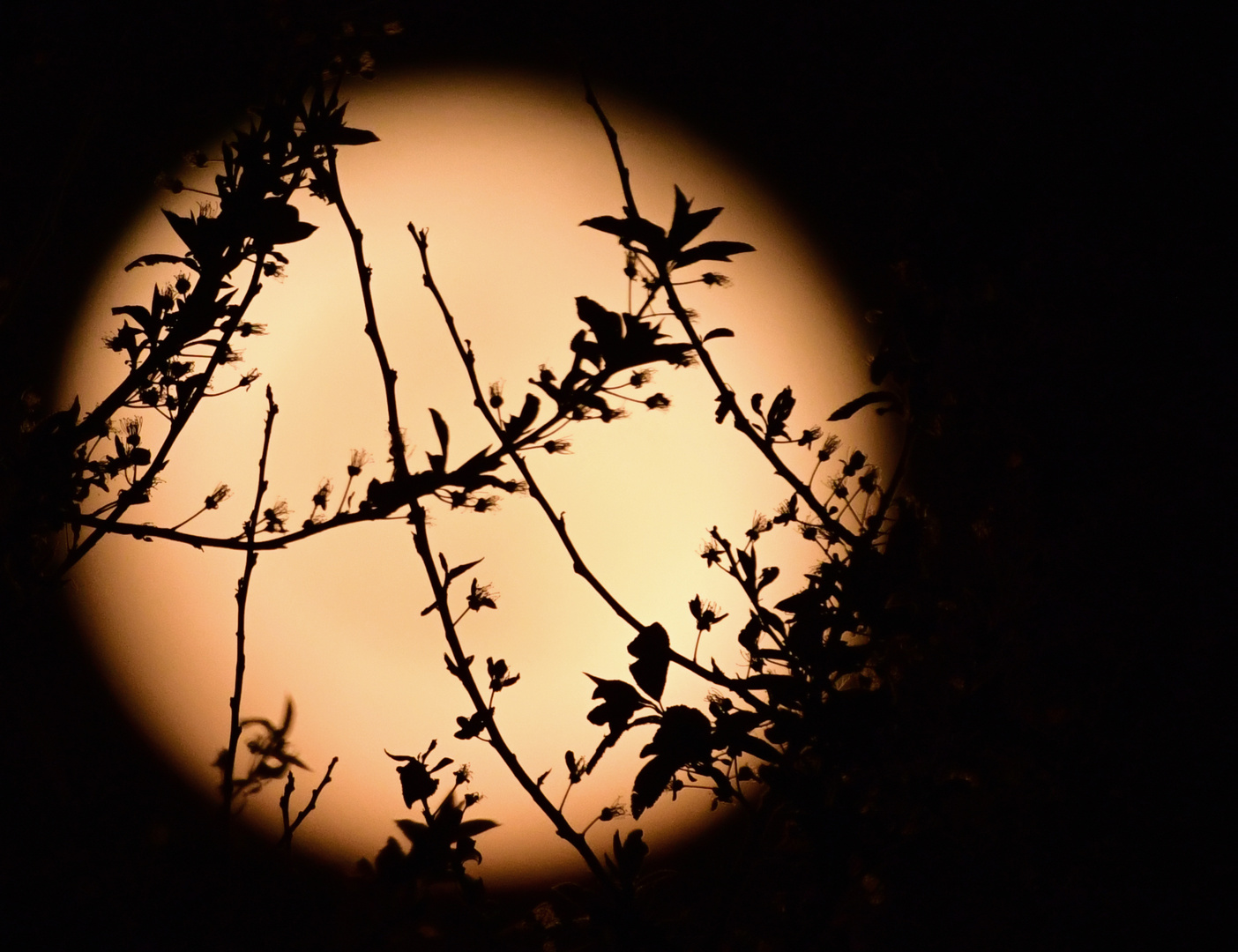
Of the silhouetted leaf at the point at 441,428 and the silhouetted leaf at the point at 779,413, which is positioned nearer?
the silhouetted leaf at the point at 441,428

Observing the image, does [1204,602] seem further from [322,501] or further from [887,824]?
[322,501]

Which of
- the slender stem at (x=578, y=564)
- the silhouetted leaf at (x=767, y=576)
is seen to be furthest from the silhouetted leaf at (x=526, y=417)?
the silhouetted leaf at (x=767, y=576)

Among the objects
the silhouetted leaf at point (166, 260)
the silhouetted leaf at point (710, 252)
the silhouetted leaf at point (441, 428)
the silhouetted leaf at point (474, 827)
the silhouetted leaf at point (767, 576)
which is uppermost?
the silhouetted leaf at point (166, 260)

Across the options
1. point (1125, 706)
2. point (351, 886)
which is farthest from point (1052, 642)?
point (351, 886)

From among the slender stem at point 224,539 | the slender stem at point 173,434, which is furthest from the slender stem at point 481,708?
the slender stem at point 173,434

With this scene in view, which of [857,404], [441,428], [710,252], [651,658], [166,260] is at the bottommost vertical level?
[651,658]

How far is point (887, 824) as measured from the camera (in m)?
1.44

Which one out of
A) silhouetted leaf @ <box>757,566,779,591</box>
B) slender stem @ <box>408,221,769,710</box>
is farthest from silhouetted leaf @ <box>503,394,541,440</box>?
silhouetted leaf @ <box>757,566,779,591</box>

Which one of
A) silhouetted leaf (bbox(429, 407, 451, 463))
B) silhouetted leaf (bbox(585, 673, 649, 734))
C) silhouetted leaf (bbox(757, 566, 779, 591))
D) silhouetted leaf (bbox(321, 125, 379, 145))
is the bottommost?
silhouetted leaf (bbox(585, 673, 649, 734))

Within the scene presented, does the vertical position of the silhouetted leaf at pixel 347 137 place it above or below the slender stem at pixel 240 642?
above

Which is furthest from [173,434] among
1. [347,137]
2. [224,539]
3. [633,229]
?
[633,229]

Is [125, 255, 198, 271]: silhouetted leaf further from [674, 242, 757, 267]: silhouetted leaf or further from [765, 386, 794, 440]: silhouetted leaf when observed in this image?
[765, 386, 794, 440]: silhouetted leaf

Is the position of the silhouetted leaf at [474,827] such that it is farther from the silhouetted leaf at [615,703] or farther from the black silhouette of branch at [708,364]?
the black silhouette of branch at [708,364]

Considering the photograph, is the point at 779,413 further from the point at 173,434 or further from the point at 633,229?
the point at 173,434
